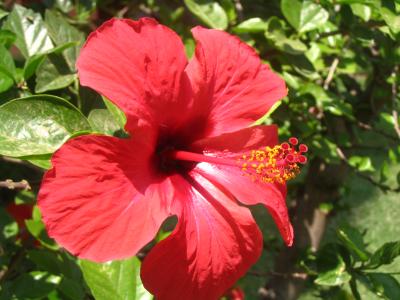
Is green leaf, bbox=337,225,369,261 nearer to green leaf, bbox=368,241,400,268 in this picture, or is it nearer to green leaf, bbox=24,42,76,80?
green leaf, bbox=368,241,400,268

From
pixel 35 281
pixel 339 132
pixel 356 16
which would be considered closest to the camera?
pixel 35 281

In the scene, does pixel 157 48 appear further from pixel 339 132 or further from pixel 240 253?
pixel 339 132

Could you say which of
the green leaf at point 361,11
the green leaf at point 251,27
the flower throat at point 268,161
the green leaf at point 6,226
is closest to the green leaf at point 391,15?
the green leaf at point 361,11

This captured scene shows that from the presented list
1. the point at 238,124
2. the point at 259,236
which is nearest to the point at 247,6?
the point at 238,124

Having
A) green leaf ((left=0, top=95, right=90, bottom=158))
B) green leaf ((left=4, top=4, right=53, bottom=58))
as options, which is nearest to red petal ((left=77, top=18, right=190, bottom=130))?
green leaf ((left=0, top=95, right=90, bottom=158))

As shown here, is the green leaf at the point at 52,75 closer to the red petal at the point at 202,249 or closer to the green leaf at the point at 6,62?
the green leaf at the point at 6,62
